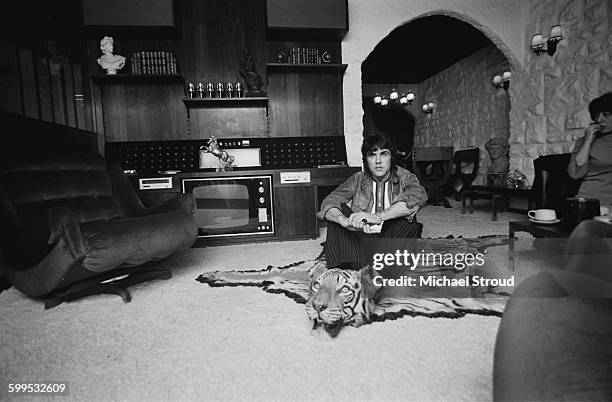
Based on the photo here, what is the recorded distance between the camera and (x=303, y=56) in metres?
4.04

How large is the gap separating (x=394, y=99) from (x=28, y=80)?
7.79 m

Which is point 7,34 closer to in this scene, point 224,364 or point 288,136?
point 288,136

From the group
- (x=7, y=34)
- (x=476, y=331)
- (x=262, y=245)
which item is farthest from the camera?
(x=262, y=245)

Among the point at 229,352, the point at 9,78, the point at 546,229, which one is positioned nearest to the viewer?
the point at 229,352

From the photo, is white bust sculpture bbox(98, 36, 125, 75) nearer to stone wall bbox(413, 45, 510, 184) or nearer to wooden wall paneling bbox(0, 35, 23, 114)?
wooden wall paneling bbox(0, 35, 23, 114)

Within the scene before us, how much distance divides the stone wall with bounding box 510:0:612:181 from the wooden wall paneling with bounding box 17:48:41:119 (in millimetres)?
5389

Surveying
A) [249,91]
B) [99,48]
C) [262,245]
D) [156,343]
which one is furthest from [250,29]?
[156,343]

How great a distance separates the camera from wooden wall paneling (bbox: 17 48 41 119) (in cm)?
306

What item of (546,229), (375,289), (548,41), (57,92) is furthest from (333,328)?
(548,41)

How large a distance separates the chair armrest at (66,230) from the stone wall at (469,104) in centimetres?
640

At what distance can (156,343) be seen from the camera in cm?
146

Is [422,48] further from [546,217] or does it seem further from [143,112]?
[546,217]

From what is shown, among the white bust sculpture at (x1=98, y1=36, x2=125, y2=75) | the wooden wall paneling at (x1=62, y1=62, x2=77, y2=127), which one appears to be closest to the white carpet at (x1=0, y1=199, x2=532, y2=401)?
the wooden wall paneling at (x1=62, y1=62, x2=77, y2=127)

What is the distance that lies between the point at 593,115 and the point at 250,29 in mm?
3407
